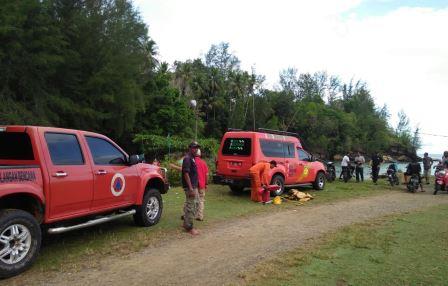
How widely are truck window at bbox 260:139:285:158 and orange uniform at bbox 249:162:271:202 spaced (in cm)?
96

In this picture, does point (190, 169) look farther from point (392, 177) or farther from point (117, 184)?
point (392, 177)

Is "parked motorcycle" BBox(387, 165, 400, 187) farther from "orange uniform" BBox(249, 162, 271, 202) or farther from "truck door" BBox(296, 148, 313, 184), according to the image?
"orange uniform" BBox(249, 162, 271, 202)

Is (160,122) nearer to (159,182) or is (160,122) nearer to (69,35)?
(69,35)

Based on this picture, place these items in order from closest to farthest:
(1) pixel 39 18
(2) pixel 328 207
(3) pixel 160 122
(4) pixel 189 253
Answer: (4) pixel 189 253, (2) pixel 328 207, (1) pixel 39 18, (3) pixel 160 122

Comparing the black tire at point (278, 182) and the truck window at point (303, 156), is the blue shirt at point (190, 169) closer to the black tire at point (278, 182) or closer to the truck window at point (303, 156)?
the black tire at point (278, 182)

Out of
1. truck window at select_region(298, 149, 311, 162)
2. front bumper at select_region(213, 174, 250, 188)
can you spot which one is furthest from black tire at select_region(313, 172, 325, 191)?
front bumper at select_region(213, 174, 250, 188)

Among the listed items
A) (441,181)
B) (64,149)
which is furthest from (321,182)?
(64,149)

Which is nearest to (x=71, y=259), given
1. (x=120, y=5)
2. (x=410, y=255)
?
(x=410, y=255)

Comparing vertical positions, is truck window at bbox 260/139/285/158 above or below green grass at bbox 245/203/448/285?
above

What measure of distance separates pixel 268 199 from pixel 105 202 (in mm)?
6250

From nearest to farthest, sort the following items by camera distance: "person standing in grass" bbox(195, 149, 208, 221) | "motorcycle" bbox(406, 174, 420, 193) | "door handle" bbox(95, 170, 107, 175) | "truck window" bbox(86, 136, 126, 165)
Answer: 1. "door handle" bbox(95, 170, 107, 175)
2. "truck window" bbox(86, 136, 126, 165)
3. "person standing in grass" bbox(195, 149, 208, 221)
4. "motorcycle" bbox(406, 174, 420, 193)

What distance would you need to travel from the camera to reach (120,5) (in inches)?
1590

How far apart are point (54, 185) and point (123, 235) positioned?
220 centimetres

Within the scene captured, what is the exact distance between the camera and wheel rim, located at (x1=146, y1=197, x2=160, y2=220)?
29.6ft
